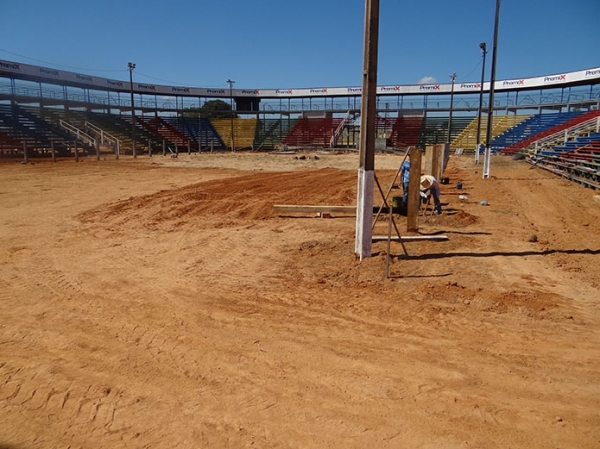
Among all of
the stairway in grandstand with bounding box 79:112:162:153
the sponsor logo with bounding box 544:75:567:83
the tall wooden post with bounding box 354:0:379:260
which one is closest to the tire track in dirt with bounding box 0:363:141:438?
the tall wooden post with bounding box 354:0:379:260

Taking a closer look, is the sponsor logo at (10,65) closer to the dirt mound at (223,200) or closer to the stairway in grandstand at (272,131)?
the stairway in grandstand at (272,131)

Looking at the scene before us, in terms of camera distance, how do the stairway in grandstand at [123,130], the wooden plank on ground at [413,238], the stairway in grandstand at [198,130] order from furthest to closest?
the stairway in grandstand at [198,130], the stairway in grandstand at [123,130], the wooden plank on ground at [413,238]

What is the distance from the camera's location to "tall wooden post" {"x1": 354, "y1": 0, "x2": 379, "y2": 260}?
653cm

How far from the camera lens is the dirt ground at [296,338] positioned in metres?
3.19

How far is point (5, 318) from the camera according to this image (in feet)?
16.4

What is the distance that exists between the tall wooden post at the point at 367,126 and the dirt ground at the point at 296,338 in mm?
589

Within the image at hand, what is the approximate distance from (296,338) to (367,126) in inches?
146

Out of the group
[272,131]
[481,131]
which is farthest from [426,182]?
[272,131]

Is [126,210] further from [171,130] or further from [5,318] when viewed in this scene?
[171,130]

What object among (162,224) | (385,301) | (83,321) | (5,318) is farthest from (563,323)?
→ (162,224)

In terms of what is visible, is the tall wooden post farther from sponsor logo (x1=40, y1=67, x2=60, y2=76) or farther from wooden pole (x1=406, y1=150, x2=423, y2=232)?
sponsor logo (x1=40, y1=67, x2=60, y2=76)

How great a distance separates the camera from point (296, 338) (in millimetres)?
4520

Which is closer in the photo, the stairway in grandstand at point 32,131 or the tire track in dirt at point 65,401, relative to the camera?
the tire track in dirt at point 65,401

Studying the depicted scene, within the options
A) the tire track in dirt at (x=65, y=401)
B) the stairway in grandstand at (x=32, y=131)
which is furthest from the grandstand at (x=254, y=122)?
the tire track in dirt at (x=65, y=401)
